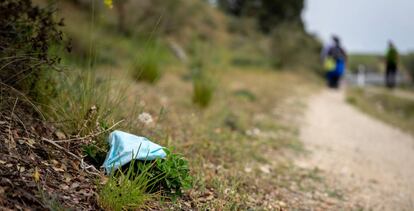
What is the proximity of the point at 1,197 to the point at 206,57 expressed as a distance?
7263 millimetres

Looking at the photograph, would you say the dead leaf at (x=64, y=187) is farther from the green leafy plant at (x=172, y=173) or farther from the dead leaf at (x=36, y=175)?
Result: the green leafy plant at (x=172, y=173)

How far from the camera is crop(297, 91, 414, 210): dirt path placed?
4.25m

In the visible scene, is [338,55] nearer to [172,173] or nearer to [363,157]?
[363,157]

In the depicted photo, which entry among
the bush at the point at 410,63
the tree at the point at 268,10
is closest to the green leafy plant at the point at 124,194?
the tree at the point at 268,10

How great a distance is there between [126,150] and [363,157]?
12.8 feet

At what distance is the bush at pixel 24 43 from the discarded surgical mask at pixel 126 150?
2.08ft

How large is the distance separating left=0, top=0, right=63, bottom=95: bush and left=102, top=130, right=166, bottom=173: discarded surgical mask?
0.63 metres

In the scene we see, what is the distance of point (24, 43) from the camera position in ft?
10.4

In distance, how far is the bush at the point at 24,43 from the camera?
300 cm

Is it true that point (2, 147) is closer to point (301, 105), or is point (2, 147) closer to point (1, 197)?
point (1, 197)

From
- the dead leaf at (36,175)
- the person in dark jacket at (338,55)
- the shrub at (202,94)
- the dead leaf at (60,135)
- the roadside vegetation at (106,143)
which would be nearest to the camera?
the dead leaf at (36,175)

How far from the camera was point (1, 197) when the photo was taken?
2100 mm

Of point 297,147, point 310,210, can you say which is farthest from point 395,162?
point 310,210

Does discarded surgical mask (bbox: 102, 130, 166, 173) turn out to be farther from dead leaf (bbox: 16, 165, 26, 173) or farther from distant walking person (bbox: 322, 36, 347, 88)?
distant walking person (bbox: 322, 36, 347, 88)
